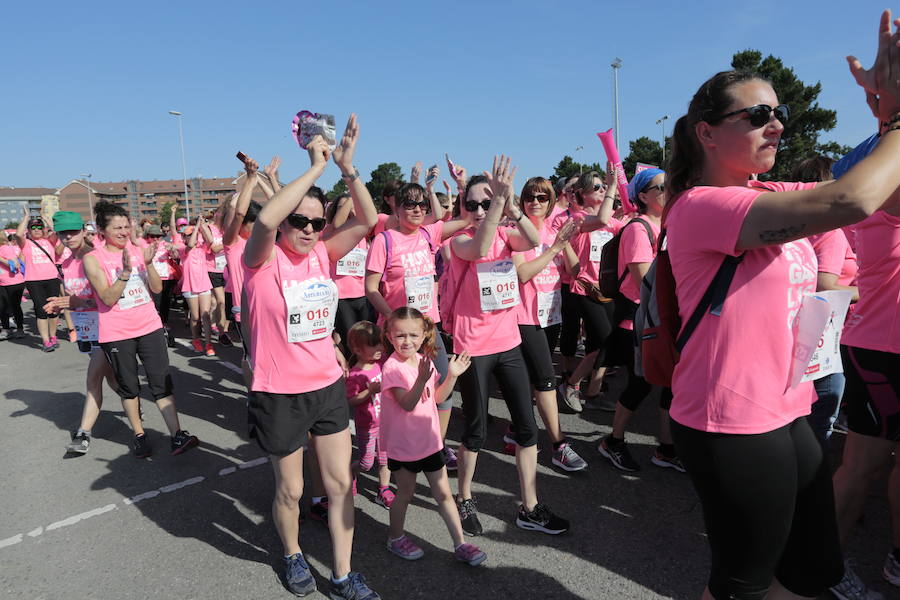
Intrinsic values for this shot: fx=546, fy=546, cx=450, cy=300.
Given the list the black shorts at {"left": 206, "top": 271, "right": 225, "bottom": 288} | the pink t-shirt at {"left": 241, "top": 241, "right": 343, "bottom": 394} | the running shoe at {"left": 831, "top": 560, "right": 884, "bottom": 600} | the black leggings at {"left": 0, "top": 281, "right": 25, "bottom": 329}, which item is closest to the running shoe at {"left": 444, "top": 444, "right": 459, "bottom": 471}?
the pink t-shirt at {"left": 241, "top": 241, "right": 343, "bottom": 394}

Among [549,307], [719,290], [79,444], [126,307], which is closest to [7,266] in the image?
[79,444]

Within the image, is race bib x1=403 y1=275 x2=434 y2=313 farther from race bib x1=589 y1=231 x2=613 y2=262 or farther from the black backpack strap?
the black backpack strap

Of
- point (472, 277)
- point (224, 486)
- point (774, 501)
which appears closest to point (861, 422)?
point (774, 501)

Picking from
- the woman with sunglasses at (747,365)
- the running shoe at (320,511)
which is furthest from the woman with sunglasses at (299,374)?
the woman with sunglasses at (747,365)

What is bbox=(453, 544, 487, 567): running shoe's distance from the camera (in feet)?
9.11

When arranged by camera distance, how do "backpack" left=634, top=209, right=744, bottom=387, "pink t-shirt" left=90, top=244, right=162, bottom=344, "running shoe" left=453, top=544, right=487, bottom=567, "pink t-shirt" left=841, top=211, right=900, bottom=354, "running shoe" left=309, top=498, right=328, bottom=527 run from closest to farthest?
"backpack" left=634, top=209, right=744, bottom=387 < "pink t-shirt" left=841, top=211, right=900, bottom=354 < "running shoe" left=453, top=544, right=487, bottom=567 < "running shoe" left=309, top=498, right=328, bottom=527 < "pink t-shirt" left=90, top=244, right=162, bottom=344

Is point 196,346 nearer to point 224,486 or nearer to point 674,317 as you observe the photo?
point 224,486

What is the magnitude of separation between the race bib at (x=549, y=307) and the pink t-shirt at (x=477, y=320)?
3.12ft

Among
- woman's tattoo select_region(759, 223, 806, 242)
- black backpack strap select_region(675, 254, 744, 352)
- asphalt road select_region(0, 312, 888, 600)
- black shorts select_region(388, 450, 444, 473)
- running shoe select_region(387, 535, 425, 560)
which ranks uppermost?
woman's tattoo select_region(759, 223, 806, 242)

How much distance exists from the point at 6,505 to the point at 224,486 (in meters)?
1.43

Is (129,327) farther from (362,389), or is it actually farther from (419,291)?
(419,291)

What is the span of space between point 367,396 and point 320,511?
762 millimetres

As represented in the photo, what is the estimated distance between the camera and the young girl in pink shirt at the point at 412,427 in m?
2.79

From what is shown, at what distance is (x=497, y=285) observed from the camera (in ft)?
10.7
